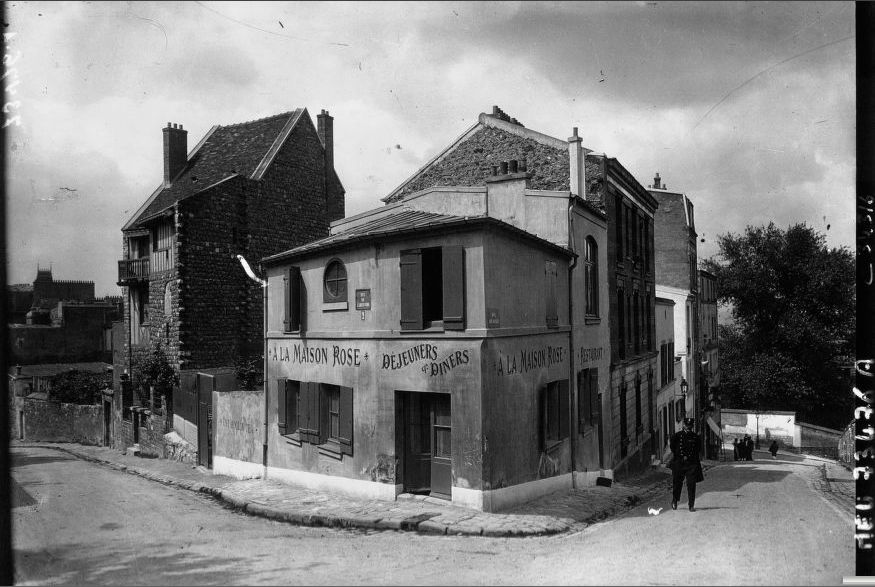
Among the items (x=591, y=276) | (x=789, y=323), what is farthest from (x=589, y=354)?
(x=789, y=323)

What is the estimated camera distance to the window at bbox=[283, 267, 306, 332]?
46.8 ft

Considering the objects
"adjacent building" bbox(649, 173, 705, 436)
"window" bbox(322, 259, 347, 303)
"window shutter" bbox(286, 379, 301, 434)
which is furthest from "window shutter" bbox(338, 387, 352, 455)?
"adjacent building" bbox(649, 173, 705, 436)

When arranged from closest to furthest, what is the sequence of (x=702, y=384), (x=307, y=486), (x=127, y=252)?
(x=307, y=486) → (x=127, y=252) → (x=702, y=384)

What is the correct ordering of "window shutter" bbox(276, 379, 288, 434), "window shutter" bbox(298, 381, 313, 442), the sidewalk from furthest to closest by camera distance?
"window shutter" bbox(276, 379, 288, 434)
"window shutter" bbox(298, 381, 313, 442)
the sidewalk

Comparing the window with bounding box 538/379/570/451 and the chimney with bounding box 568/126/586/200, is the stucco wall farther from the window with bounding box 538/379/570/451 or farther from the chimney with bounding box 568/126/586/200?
the chimney with bounding box 568/126/586/200

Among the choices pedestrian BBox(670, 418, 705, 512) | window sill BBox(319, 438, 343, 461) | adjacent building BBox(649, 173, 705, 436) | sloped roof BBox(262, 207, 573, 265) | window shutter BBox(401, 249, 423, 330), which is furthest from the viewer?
adjacent building BBox(649, 173, 705, 436)

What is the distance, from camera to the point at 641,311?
2266cm

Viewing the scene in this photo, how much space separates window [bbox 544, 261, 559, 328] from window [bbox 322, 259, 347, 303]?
13.4 feet

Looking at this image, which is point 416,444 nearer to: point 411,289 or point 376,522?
point 376,522

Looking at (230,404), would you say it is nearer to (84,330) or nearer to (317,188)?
(317,188)

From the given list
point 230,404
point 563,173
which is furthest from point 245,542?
point 563,173

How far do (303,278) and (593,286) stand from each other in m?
7.35

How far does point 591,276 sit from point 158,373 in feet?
53.4

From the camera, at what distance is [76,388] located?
110ft
